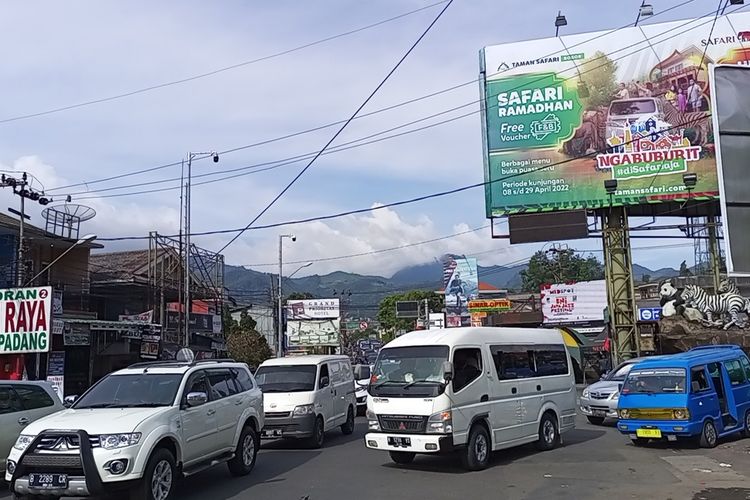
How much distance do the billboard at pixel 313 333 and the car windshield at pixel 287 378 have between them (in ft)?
147

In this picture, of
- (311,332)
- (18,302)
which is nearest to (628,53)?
(18,302)

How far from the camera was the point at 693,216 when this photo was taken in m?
33.2

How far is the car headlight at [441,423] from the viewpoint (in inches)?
475

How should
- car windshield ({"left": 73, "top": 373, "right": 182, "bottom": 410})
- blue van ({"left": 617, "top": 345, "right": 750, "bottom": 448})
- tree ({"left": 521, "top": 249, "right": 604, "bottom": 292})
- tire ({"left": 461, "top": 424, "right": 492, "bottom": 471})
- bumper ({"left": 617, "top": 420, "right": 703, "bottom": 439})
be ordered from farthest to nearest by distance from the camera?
1. tree ({"left": 521, "top": 249, "right": 604, "bottom": 292})
2. blue van ({"left": 617, "top": 345, "right": 750, "bottom": 448})
3. bumper ({"left": 617, "top": 420, "right": 703, "bottom": 439})
4. tire ({"left": 461, "top": 424, "right": 492, "bottom": 471})
5. car windshield ({"left": 73, "top": 373, "right": 182, "bottom": 410})

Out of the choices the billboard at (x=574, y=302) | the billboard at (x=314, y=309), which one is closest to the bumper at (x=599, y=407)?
the billboard at (x=574, y=302)

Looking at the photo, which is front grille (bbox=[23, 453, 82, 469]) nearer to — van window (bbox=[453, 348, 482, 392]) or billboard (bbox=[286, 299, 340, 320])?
van window (bbox=[453, 348, 482, 392])

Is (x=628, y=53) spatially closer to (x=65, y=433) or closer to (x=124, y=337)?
(x=124, y=337)

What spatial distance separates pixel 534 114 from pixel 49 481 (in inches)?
1076

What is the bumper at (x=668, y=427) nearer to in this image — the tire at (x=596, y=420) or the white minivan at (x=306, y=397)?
the tire at (x=596, y=420)

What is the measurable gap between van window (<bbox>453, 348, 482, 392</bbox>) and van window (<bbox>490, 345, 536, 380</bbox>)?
0.57 metres

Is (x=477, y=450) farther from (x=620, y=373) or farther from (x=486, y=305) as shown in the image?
(x=486, y=305)

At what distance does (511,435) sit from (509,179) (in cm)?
2003

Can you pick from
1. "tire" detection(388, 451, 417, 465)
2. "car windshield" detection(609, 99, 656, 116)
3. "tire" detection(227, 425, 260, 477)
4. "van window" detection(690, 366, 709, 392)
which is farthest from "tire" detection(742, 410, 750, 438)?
"car windshield" detection(609, 99, 656, 116)

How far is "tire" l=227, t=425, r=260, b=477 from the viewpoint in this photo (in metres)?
12.2
